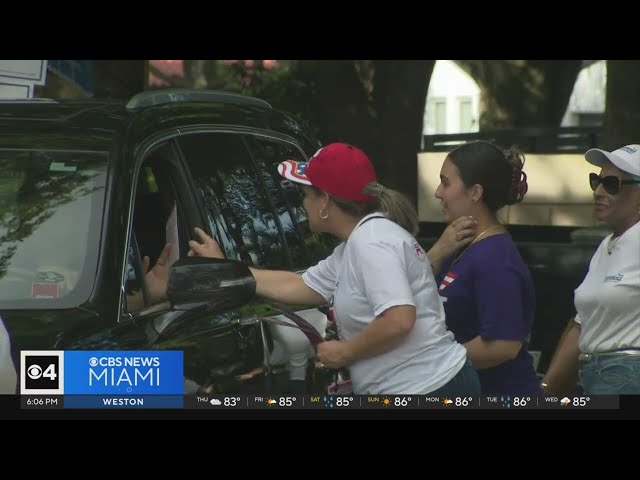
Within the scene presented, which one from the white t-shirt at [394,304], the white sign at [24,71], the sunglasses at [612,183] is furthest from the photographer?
the white sign at [24,71]

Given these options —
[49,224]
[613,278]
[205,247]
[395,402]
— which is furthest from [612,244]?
[49,224]

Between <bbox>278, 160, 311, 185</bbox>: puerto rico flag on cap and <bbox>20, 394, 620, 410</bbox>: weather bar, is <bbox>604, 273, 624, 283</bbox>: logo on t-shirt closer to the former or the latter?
<bbox>20, 394, 620, 410</bbox>: weather bar

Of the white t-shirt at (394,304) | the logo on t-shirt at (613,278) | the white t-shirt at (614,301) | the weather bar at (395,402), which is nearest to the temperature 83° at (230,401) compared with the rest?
the weather bar at (395,402)

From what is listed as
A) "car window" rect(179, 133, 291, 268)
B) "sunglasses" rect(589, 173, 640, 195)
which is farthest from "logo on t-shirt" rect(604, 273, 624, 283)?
"car window" rect(179, 133, 291, 268)

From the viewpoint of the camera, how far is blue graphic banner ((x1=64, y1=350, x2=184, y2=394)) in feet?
13.0

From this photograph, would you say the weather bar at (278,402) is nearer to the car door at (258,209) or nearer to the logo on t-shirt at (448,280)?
the car door at (258,209)

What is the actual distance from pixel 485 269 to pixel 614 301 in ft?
1.64

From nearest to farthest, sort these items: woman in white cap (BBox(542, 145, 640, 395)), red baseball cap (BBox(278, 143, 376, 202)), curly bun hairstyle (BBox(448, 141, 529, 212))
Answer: red baseball cap (BBox(278, 143, 376, 202)) < curly bun hairstyle (BBox(448, 141, 529, 212)) < woman in white cap (BBox(542, 145, 640, 395))

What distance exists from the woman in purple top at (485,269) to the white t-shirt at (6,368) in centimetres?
134

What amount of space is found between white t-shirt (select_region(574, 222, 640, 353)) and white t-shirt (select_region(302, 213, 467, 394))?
0.63 m

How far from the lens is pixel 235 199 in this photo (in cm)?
424

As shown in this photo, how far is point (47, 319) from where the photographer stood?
3775mm

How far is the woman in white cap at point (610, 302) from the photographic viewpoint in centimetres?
413

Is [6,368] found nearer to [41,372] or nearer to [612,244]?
[41,372]
